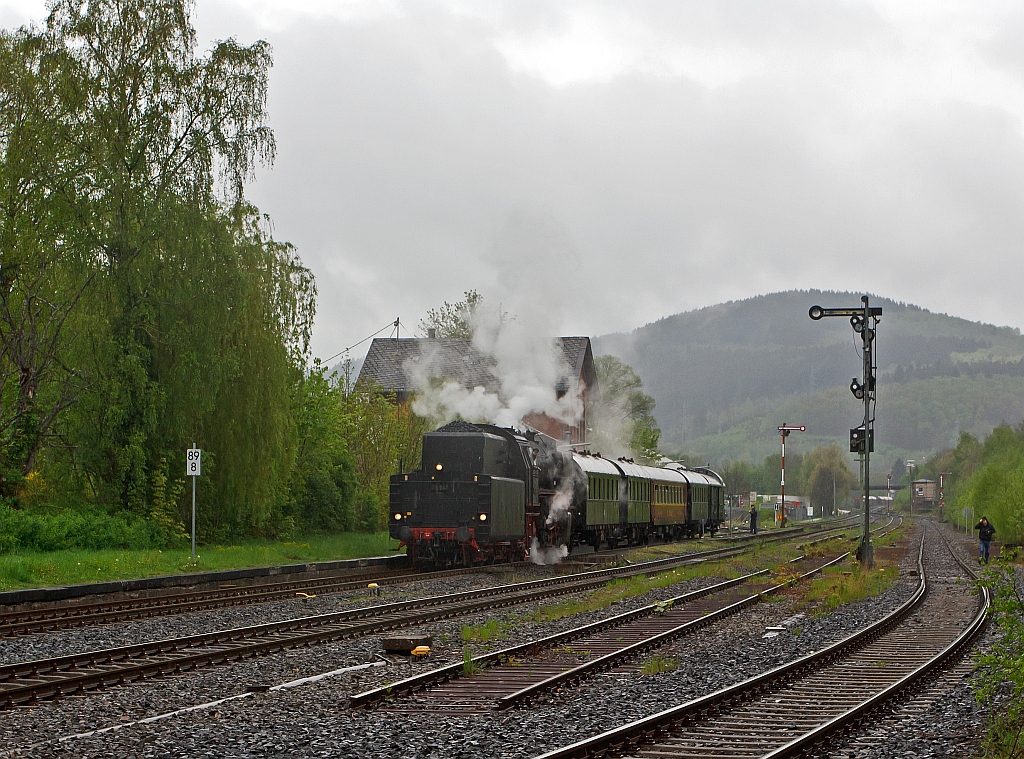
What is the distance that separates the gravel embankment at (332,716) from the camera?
8633 millimetres

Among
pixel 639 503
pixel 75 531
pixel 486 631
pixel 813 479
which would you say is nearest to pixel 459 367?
pixel 639 503

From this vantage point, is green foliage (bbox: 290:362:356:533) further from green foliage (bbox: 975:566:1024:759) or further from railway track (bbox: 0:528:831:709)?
green foliage (bbox: 975:566:1024:759)

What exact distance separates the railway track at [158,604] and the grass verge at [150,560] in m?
1.79

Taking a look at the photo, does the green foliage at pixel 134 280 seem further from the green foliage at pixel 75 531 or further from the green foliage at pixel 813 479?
the green foliage at pixel 813 479

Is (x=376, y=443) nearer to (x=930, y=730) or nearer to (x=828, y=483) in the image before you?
(x=930, y=730)

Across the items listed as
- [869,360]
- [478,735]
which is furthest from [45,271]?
[478,735]

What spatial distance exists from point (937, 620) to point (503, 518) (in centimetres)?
1094

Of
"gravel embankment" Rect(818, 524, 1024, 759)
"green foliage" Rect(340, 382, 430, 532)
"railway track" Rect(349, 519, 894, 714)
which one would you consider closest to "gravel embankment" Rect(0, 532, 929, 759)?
"railway track" Rect(349, 519, 894, 714)

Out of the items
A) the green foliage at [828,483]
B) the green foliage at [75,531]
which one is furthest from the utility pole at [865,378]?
the green foliage at [828,483]

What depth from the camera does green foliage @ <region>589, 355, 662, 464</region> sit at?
7212cm

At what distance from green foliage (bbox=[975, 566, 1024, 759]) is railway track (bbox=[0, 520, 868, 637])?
11846 mm

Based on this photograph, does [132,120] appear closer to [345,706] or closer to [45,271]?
[45,271]

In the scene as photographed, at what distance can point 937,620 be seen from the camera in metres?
18.5

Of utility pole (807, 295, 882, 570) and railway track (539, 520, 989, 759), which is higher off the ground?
utility pole (807, 295, 882, 570)
